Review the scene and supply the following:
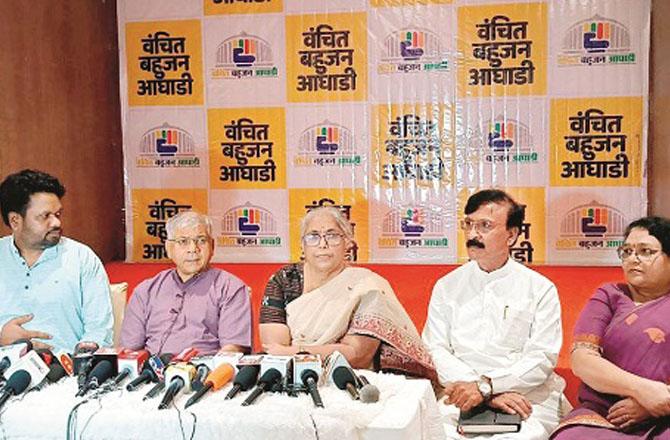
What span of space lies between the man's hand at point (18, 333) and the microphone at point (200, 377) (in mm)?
1178

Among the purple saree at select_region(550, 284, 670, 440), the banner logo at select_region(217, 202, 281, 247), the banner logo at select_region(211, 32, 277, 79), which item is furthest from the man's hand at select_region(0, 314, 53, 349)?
the banner logo at select_region(211, 32, 277, 79)

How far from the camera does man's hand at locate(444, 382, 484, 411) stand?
2.86m

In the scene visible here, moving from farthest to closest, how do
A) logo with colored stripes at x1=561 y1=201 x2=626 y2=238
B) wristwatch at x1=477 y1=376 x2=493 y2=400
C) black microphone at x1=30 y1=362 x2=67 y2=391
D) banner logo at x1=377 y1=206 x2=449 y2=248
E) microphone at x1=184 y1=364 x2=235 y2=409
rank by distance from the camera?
banner logo at x1=377 y1=206 x2=449 y2=248 → logo with colored stripes at x1=561 y1=201 x2=626 y2=238 → wristwatch at x1=477 y1=376 x2=493 y2=400 → black microphone at x1=30 y1=362 x2=67 y2=391 → microphone at x1=184 y1=364 x2=235 y2=409

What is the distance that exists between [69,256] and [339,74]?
2708 mm

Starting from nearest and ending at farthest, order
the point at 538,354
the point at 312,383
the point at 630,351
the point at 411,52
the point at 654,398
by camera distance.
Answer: the point at 312,383 < the point at 654,398 < the point at 630,351 < the point at 538,354 < the point at 411,52

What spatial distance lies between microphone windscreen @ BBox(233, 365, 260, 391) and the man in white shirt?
98 centimetres

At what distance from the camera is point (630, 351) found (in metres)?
2.74

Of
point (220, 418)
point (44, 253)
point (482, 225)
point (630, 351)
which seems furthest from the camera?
point (44, 253)

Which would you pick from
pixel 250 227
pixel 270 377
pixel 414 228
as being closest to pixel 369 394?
pixel 270 377

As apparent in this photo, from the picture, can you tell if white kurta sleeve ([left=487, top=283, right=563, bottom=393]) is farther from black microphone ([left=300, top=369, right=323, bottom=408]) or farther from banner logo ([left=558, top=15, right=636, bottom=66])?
banner logo ([left=558, top=15, right=636, bottom=66])

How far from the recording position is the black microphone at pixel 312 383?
6.59 feet

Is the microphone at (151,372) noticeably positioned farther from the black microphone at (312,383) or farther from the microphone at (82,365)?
the black microphone at (312,383)

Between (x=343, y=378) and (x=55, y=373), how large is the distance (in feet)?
2.55

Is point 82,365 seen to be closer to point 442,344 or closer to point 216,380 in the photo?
point 216,380
